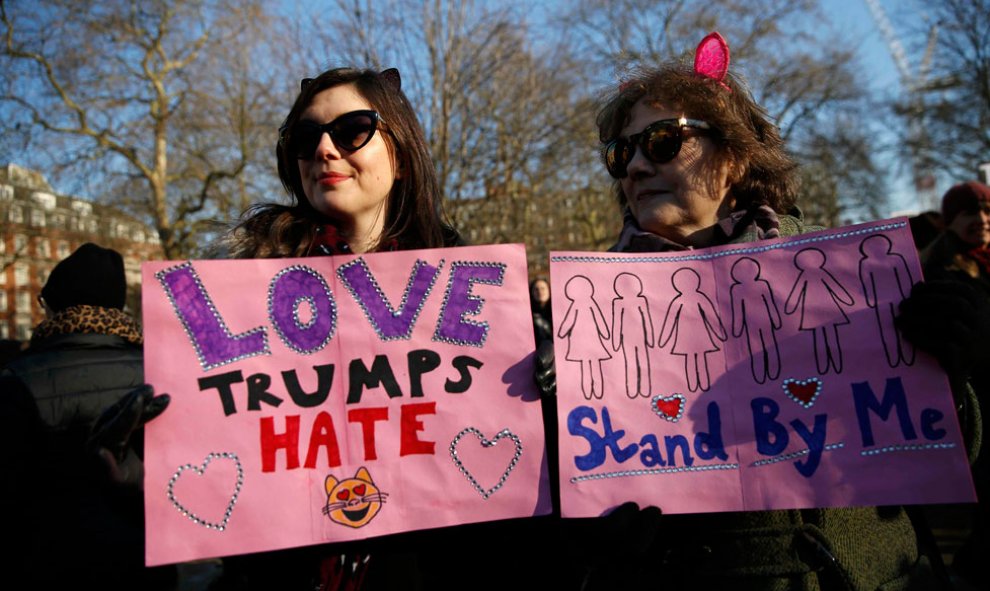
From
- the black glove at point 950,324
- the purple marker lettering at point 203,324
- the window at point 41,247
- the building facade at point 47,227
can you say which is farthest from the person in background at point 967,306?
the window at point 41,247

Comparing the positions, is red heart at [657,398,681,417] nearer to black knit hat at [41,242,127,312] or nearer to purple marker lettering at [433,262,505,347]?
purple marker lettering at [433,262,505,347]

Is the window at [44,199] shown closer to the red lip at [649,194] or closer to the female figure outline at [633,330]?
the red lip at [649,194]

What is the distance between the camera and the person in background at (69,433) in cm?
209

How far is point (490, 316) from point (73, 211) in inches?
668

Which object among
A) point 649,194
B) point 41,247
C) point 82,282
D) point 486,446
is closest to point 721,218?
point 649,194

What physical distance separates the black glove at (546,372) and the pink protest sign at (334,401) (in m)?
0.03

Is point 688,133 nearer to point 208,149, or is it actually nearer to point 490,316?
point 490,316

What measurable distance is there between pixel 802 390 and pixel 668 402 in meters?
0.28

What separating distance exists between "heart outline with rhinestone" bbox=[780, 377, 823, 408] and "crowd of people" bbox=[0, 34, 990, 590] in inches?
8.7

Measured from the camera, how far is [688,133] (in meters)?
1.67

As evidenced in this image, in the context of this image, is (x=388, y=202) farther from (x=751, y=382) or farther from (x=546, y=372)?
(x=751, y=382)

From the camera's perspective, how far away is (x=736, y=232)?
166 centimetres

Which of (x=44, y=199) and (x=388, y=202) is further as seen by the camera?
(x=44, y=199)

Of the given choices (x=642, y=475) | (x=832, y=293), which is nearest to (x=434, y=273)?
(x=642, y=475)
